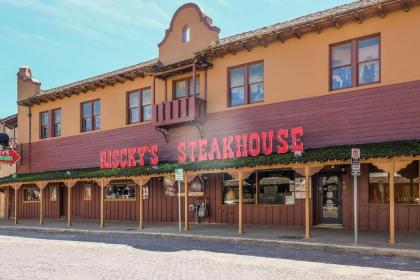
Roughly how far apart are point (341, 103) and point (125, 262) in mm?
9466

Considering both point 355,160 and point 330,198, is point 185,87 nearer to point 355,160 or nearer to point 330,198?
point 330,198

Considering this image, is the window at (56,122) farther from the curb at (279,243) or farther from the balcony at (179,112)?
the curb at (279,243)

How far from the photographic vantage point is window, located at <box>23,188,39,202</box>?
29.4m

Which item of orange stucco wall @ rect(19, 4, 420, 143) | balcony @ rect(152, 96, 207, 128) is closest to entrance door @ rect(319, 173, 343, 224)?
orange stucco wall @ rect(19, 4, 420, 143)

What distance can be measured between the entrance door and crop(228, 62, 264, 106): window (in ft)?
13.5

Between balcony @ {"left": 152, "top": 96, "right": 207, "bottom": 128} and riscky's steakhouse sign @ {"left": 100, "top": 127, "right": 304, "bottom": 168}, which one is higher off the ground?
balcony @ {"left": 152, "top": 96, "right": 207, "bottom": 128}

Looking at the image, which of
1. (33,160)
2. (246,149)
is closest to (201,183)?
(246,149)

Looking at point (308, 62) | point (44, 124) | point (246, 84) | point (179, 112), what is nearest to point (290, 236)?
point (308, 62)

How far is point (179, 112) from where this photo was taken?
67.7 feet

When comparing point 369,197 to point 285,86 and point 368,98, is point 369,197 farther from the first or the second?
point 285,86

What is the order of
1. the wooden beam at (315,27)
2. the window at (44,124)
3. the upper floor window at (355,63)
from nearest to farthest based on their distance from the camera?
the upper floor window at (355,63), the wooden beam at (315,27), the window at (44,124)

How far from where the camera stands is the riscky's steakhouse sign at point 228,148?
17547mm

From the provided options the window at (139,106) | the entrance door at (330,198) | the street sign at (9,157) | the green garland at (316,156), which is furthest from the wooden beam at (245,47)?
the street sign at (9,157)

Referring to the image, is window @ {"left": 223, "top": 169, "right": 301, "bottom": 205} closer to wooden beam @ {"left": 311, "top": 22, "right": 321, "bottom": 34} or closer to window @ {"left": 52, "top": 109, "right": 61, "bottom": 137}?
wooden beam @ {"left": 311, "top": 22, "right": 321, "bottom": 34}
